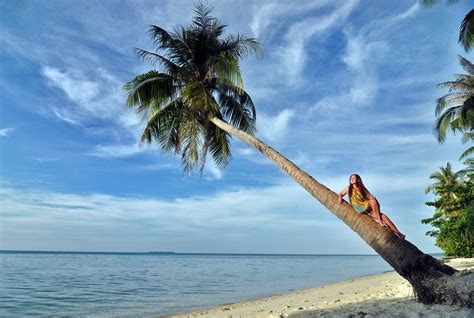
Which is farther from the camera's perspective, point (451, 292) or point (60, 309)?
point (60, 309)

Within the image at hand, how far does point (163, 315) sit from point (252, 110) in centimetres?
807

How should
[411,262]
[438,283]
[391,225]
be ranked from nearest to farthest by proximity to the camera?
[438,283] → [411,262] → [391,225]

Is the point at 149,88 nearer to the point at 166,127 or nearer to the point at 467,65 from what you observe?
the point at 166,127

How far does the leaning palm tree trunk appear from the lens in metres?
5.75

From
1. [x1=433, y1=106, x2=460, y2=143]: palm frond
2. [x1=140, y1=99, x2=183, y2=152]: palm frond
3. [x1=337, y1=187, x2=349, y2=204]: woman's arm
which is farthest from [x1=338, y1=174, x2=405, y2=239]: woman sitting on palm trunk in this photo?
[x1=433, y1=106, x2=460, y2=143]: palm frond

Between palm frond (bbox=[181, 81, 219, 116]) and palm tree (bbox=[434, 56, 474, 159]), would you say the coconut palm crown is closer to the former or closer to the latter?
palm frond (bbox=[181, 81, 219, 116])

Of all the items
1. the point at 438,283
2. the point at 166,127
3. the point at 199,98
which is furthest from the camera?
the point at 166,127

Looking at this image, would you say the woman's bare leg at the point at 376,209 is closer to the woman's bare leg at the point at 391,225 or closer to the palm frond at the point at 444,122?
the woman's bare leg at the point at 391,225

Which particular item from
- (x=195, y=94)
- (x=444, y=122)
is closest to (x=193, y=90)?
(x=195, y=94)

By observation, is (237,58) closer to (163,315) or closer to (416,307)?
(163,315)

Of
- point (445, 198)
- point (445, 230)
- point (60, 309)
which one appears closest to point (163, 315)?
point (60, 309)

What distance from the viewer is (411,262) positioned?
621 centimetres

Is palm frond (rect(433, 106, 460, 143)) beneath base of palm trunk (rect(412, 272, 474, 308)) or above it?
above

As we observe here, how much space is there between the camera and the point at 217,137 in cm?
1334
